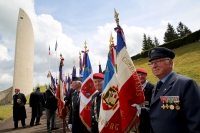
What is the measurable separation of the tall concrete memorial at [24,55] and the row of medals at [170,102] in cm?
4076

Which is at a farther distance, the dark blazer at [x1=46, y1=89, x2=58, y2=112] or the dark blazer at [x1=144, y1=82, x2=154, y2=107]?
the dark blazer at [x1=46, y1=89, x2=58, y2=112]

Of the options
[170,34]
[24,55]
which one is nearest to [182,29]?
[170,34]

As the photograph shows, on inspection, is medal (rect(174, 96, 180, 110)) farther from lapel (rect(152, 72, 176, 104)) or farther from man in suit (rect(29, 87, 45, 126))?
man in suit (rect(29, 87, 45, 126))

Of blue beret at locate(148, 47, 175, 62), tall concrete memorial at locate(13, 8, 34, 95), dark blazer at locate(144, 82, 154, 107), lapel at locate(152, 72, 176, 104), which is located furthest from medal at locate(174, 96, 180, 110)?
tall concrete memorial at locate(13, 8, 34, 95)

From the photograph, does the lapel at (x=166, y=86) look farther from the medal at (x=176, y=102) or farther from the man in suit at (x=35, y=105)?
the man in suit at (x=35, y=105)

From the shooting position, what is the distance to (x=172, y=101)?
77.7 inches

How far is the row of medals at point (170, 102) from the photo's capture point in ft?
6.32

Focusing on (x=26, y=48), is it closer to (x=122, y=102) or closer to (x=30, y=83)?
(x=30, y=83)

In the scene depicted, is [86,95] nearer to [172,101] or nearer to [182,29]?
[172,101]

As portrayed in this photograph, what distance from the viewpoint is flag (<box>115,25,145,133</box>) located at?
9.43 feet

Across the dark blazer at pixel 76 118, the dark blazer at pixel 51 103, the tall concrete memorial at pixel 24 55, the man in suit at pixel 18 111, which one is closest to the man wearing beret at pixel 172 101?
the dark blazer at pixel 76 118

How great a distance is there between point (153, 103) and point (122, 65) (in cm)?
127

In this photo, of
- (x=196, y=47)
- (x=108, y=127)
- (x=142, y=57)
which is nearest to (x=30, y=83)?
(x=142, y=57)

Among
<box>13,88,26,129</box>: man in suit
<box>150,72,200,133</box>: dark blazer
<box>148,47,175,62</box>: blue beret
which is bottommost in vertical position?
<box>13,88,26,129</box>: man in suit
